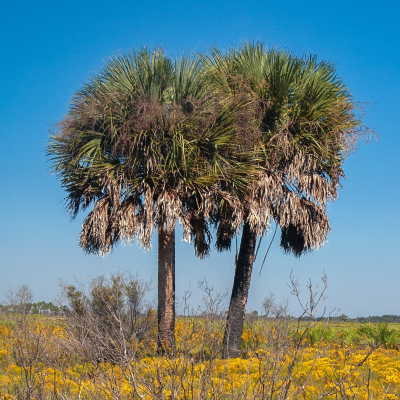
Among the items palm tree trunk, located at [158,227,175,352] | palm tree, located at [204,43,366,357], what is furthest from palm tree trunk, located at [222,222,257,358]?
palm tree trunk, located at [158,227,175,352]

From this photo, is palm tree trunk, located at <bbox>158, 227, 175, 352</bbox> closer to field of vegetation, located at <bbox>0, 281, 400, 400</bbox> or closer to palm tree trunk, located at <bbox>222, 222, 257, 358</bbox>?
field of vegetation, located at <bbox>0, 281, 400, 400</bbox>

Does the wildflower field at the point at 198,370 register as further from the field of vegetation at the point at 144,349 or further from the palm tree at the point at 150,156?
the palm tree at the point at 150,156

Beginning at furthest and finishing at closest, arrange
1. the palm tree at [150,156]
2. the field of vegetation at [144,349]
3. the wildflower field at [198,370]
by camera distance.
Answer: the palm tree at [150,156], the field of vegetation at [144,349], the wildflower field at [198,370]

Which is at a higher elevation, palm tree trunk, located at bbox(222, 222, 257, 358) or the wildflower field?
palm tree trunk, located at bbox(222, 222, 257, 358)

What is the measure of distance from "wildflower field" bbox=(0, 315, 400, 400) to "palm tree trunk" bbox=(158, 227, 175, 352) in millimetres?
920

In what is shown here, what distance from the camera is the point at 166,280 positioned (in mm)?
12227

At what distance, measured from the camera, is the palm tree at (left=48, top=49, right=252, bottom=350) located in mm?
11531

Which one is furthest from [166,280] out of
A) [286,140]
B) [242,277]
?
[286,140]

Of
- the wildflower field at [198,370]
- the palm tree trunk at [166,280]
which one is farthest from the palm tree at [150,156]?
the wildflower field at [198,370]

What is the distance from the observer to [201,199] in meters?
11.8

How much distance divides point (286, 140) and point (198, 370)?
700cm

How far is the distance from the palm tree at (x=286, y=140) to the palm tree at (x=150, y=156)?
0.86 metres

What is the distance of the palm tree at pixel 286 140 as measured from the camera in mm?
12492

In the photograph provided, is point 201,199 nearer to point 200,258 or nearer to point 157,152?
point 157,152
